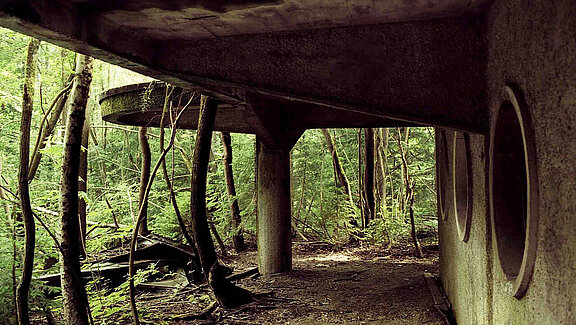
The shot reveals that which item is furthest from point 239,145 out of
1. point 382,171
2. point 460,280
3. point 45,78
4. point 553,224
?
point 553,224

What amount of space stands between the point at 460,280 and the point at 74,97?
5.70 metres

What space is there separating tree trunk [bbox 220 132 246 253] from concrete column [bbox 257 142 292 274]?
3114 millimetres

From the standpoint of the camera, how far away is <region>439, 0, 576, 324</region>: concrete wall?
8.27ft

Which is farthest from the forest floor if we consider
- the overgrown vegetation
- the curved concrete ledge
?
the curved concrete ledge

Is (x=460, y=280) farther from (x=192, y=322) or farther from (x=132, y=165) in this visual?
(x=132, y=165)

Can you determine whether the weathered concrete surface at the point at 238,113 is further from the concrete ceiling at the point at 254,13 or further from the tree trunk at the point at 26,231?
the concrete ceiling at the point at 254,13

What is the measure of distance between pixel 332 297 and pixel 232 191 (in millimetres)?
5978

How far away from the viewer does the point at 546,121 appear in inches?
114

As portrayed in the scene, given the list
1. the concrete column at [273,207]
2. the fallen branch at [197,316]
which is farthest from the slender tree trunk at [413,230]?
the fallen branch at [197,316]

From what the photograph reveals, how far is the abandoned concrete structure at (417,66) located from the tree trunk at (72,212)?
5.91 feet

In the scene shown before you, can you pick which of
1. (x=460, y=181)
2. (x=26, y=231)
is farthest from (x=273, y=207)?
(x=26, y=231)

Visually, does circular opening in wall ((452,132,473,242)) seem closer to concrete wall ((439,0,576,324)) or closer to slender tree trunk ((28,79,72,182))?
concrete wall ((439,0,576,324))

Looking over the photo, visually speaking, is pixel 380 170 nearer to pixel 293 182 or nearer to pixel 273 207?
pixel 293 182

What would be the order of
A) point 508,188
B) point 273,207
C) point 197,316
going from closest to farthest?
point 508,188 → point 197,316 → point 273,207
